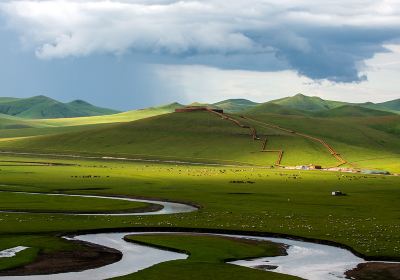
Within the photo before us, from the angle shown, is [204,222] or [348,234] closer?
[348,234]

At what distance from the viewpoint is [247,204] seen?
9825 cm

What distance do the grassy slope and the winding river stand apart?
2861mm

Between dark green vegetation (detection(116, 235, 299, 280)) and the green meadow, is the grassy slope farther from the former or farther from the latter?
dark green vegetation (detection(116, 235, 299, 280))

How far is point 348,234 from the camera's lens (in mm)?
67938

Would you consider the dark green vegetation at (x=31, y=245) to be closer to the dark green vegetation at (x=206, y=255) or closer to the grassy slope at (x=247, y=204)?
the grassy slope at (x=247, y=204)

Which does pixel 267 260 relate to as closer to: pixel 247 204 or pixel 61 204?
pixel 247 204

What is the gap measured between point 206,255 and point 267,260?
16.1 feet

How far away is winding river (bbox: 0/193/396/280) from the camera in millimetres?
49406

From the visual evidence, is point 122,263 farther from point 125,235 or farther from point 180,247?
point 125,235

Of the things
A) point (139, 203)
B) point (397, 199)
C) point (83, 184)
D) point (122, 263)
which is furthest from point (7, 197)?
point (397, 199)

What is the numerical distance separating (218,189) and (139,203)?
2852cm

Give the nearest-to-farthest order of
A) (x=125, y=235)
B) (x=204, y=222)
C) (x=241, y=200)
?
(x=125, y=235) < (x=204, y=222) < (x=241, y=200)

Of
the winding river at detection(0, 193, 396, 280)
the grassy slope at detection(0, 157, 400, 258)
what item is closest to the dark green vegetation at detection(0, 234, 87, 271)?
the winding river at detection(0, 193, 396, 280)

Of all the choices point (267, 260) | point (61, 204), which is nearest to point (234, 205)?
point (61, 204)
